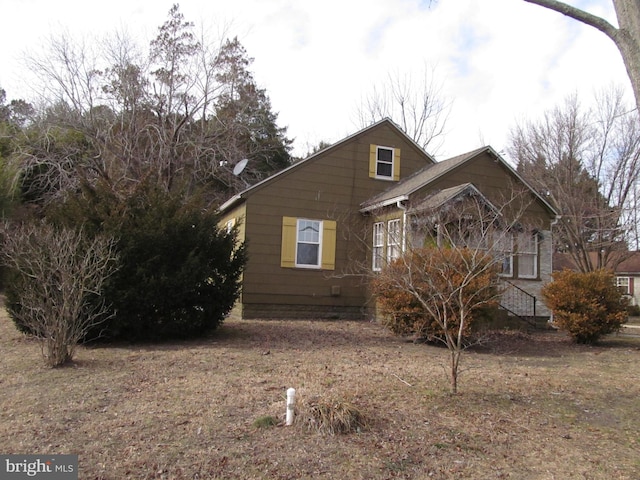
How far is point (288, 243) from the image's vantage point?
47.3 feet

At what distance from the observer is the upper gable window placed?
15508 millimetres

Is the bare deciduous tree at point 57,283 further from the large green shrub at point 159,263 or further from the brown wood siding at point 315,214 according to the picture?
the brown wood siding at point 315,214

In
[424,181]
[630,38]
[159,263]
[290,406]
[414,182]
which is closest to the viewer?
[630,38]

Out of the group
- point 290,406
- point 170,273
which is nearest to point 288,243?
point 170,273

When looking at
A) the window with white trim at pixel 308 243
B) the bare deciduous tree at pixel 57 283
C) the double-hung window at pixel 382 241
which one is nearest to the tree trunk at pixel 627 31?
the bare deciduous tree at pixel 57 283

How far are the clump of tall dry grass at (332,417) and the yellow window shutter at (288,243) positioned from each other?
30.1 ft

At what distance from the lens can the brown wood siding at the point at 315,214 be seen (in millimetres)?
14156

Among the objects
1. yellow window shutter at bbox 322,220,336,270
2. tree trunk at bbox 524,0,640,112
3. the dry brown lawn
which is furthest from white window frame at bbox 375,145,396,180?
tree trunk at bbox 524,0,640,112

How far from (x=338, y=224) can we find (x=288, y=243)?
61.6 inches

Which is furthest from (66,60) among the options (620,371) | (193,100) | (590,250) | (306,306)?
(590,250)

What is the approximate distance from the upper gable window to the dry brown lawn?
292 inches

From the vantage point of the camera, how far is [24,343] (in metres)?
9.47

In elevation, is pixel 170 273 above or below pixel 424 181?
below

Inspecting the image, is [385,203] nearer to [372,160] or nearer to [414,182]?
[414,182]
